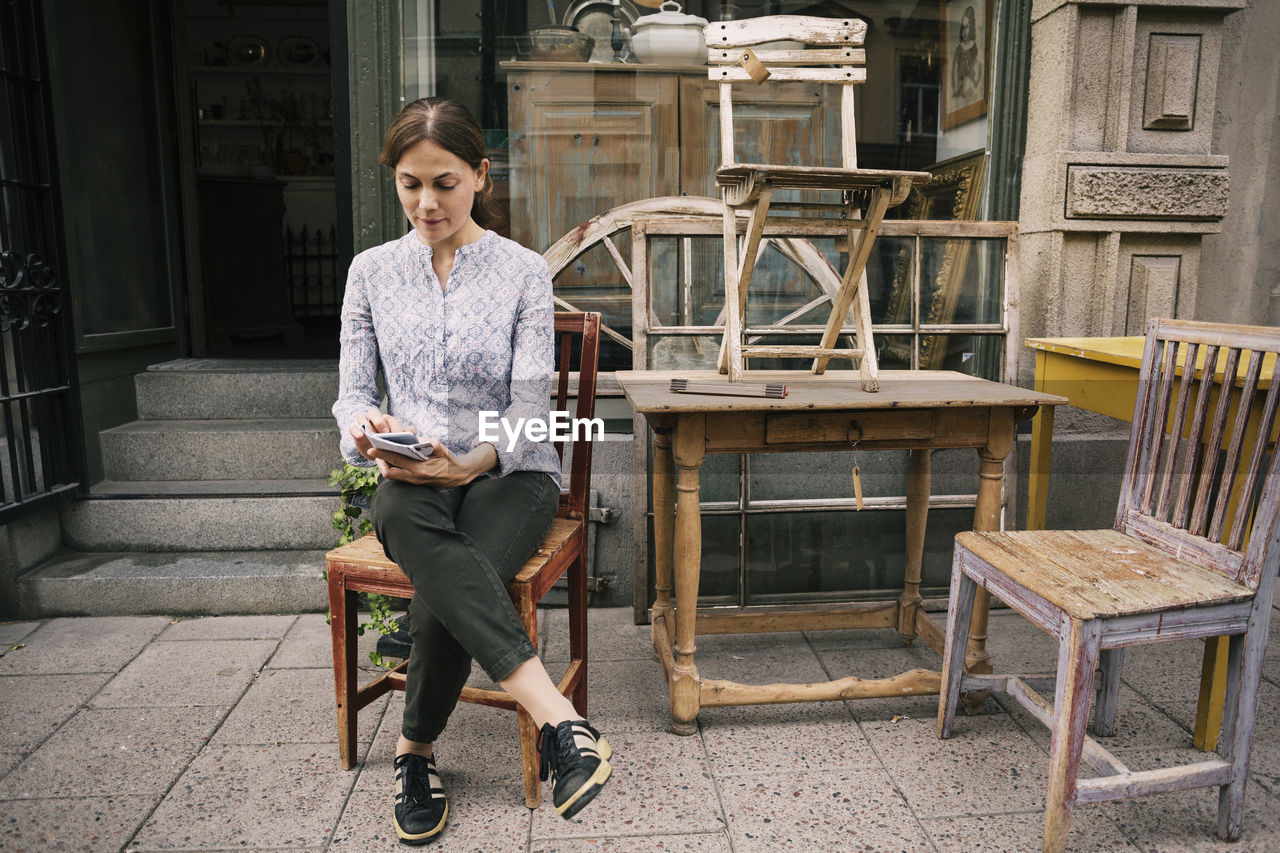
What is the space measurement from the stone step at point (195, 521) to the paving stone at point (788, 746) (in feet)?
6.00

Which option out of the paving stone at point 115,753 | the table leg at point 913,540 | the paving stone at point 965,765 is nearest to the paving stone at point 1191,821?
the paving stone at point 965,765

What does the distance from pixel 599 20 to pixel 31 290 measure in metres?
2.40

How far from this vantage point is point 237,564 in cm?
330

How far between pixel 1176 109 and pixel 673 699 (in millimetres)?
2946

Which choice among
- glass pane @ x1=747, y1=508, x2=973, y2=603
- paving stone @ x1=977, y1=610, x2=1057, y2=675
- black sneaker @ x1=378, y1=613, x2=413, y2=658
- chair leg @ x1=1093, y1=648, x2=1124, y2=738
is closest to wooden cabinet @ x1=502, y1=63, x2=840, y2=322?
glass pane @ x1=747, y1=508, x2=973, y2=603

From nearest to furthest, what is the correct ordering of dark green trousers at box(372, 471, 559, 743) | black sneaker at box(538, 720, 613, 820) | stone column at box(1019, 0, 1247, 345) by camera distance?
black sneaker at box(538, 720, 613, 820) < dark green trousers at box(372, 471, 559, 743) < stone column at box(1019, 0, 1247, 345)

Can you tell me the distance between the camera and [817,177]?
2307 mm

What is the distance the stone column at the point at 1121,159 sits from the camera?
327 centimetres

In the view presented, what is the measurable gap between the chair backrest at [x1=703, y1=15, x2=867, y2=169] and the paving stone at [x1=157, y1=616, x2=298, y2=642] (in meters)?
2.26

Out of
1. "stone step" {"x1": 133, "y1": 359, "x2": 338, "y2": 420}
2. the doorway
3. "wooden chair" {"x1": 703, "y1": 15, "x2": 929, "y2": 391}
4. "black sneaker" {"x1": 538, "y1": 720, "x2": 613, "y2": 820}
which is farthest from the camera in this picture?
the doorway

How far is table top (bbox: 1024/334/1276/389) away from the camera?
2199 mm

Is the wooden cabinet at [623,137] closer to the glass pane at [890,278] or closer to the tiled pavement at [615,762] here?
the glass pane at [890,278]

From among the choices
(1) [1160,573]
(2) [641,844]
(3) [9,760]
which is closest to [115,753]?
(3) [9,760]

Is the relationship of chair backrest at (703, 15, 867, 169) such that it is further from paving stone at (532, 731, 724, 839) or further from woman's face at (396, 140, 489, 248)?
paving stone at (532, 731, 724, 839)
